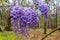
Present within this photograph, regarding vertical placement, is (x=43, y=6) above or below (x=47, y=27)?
above

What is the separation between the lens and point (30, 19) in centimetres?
130

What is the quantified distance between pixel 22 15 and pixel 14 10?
7 cm

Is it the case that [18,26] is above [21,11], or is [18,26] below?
below

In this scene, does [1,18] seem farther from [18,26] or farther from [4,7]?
[18,26]

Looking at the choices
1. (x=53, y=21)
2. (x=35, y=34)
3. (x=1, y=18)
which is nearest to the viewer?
(x=35, y=34)

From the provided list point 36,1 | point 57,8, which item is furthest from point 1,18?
point 36,1

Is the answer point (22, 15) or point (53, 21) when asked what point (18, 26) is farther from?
point (53, 21)

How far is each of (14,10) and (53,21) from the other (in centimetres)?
221

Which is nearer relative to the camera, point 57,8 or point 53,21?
point 57,8

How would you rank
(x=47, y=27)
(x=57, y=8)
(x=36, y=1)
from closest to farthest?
(x=36, y=1), (x=57, y=8), (x=47, y=27)

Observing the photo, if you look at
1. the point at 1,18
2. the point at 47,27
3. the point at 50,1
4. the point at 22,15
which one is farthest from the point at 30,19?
the point at 47,27

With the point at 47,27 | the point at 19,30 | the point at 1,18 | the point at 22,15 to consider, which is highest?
the point at 22,15

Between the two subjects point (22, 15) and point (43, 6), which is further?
point (43, 6)

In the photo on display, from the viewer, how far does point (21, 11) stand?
123cm
